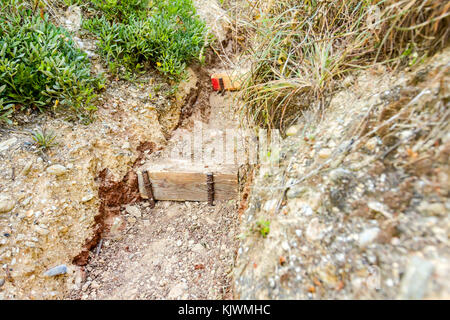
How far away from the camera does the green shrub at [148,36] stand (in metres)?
3.09

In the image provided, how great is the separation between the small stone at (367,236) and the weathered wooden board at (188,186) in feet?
4.63

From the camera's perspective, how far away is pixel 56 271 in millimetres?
2113

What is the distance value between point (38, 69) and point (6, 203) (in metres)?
1.16

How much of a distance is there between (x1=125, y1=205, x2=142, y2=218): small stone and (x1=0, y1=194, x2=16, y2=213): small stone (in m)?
0.93

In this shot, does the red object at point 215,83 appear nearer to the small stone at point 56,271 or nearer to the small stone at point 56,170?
the small stone at point 56,170

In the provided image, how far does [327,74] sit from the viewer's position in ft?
6.31

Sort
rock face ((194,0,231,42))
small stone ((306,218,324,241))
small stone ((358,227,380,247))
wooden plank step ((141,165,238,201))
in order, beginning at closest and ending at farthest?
small stone ((358,227,380,247)) → small stone ((306,218,324,241)) → wooden plank step ((141,165,238,201)) → rock face ((194,0,231,42))

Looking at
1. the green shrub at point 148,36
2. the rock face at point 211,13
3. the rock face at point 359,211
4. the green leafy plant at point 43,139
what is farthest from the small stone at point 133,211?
the rock face at point 211,13

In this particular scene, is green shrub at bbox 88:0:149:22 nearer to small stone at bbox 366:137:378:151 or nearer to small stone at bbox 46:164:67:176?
Result: small stone at bbox 46:164:67:176

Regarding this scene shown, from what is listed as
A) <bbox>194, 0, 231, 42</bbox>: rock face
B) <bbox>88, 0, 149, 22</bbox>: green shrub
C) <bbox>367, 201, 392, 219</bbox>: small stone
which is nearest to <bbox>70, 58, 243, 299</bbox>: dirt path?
<bbox>367, 201, 392, 219</bbox>: small stone

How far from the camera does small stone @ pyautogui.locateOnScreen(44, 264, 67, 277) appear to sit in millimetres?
2078

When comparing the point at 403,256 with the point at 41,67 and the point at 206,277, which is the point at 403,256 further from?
the point at 41,67

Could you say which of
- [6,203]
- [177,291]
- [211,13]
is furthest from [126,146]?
[211,13]
